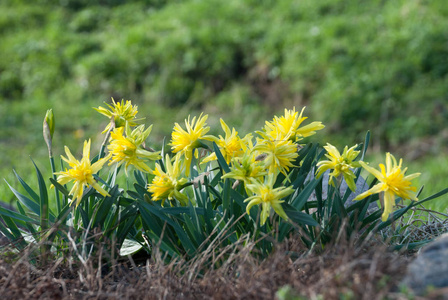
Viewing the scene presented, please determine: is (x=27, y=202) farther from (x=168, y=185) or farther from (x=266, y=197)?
(x=266, y=197)

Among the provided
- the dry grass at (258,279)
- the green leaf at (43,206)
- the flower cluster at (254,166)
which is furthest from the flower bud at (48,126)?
the dry grass at (258,279)

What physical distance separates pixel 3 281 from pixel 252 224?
96 cm

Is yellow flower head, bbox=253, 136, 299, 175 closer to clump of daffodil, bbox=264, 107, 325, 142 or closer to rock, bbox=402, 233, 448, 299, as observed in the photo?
clump of daffodil, bbox=264, 107, 325, 142

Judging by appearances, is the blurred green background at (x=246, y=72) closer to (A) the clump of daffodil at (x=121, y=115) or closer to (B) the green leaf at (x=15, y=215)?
(B) the green leaf at (x=15, y=215)

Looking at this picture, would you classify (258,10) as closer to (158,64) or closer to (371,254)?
(158,64)

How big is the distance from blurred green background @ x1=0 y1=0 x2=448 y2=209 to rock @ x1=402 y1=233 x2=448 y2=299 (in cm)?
370

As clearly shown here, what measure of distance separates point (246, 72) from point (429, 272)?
612 centimetres

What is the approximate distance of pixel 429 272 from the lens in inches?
57.5

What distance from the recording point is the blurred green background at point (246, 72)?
628cm

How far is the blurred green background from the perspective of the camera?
6.28 metres

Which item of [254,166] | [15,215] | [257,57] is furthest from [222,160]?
[257,57]

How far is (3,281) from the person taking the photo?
6.64 feet

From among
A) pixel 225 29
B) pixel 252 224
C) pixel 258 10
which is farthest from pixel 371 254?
pixel 258 10

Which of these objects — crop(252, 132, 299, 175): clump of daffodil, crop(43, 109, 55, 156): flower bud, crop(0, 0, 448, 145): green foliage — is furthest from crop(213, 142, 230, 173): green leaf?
crop(0, 0, 448, 145): green foliage
